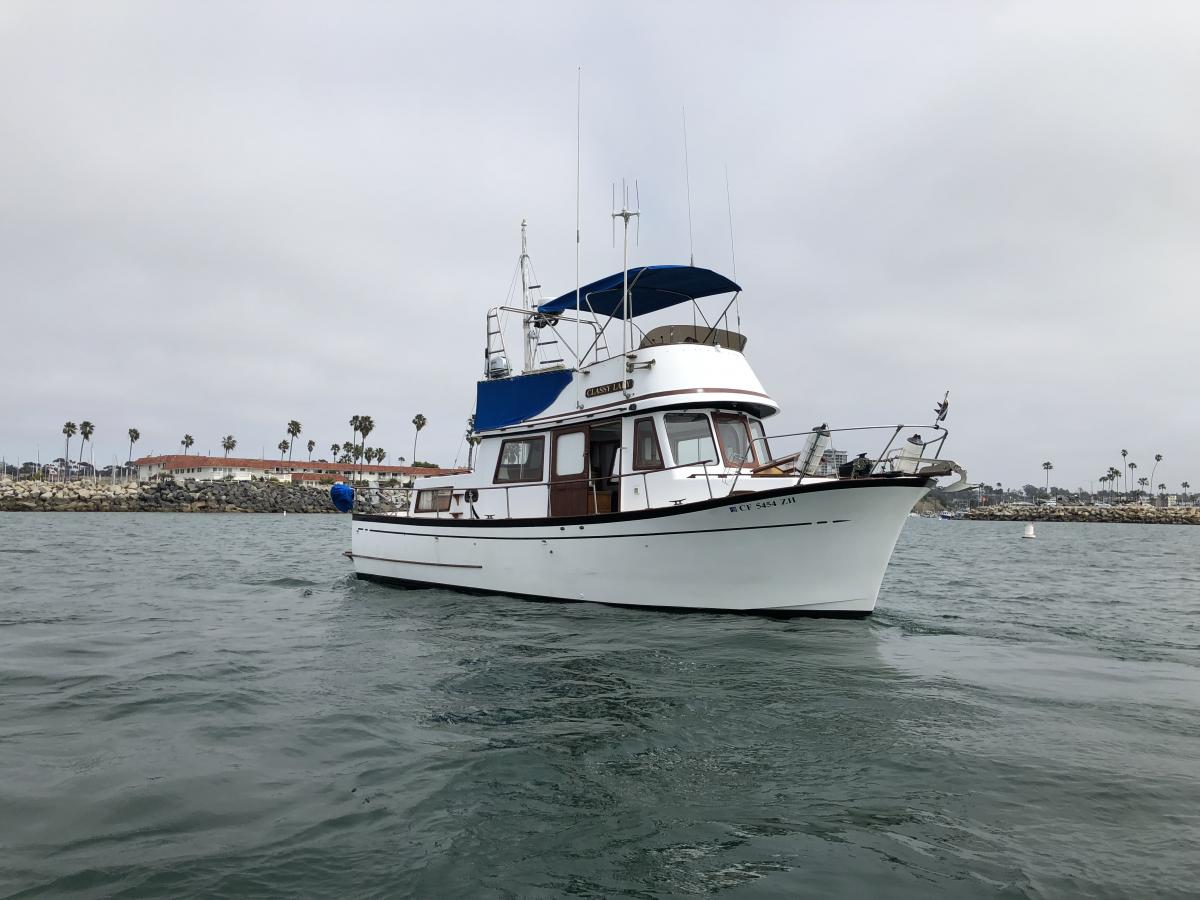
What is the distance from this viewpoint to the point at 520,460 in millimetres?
13625

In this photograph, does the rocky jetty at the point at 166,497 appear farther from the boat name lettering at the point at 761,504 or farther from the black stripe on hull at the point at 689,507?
the boat name lettering at the point at 761,504

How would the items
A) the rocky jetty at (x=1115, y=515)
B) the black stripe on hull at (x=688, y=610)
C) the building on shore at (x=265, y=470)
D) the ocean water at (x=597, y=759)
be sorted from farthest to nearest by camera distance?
the rocky jetty at (x=1115, y=515) < the building on shore at (x=265, y=470) < the black stripe on hull at (x=688, y=610) < the ocean water at (x=597, y=759)

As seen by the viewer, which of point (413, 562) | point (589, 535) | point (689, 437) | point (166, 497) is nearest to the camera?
point (589, 535)

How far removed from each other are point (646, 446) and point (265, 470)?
350 feet

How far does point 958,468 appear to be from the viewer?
30.5ft

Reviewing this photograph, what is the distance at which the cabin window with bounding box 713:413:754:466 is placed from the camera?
457 inches

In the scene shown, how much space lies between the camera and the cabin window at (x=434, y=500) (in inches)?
566

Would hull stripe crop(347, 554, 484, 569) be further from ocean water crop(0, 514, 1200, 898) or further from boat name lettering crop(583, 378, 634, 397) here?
boat name lettering crop(583, 378, 634, 397)

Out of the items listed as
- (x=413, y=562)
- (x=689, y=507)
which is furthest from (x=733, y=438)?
(x=413, y=562)

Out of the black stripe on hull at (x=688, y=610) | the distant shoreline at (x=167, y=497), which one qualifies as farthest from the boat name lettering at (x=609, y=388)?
the distant shoreline at (x=167, y=497)

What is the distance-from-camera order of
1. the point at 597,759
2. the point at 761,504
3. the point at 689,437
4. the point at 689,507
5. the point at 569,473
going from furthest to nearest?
1. the point at 569,473
2. the point at 689,437
3. the point at 689,507
4. the point at 761,504
5. the point at 597,759

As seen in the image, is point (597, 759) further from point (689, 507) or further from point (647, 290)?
point (647, 290)

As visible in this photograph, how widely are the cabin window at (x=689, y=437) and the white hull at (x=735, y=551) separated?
1562 mm

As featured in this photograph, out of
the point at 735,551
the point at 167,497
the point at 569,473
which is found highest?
the point at 167,497
